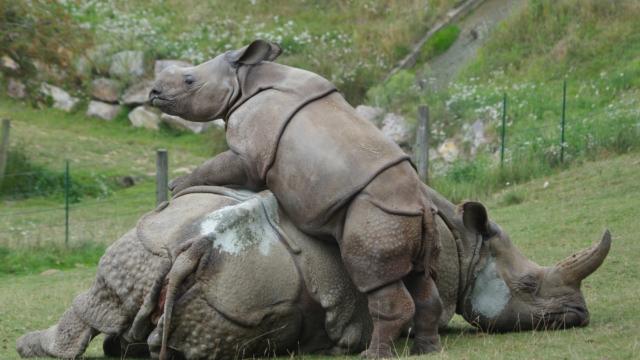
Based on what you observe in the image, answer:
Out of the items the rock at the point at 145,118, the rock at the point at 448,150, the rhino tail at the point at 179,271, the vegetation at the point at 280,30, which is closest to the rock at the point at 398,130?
the rock at the point at 448,150

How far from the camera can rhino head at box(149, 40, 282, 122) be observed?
9203mm

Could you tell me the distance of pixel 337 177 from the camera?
27.7 feet

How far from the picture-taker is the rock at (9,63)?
24.2 m

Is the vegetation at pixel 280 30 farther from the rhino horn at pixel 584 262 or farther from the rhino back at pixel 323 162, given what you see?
the rhino back at pixel 323 162

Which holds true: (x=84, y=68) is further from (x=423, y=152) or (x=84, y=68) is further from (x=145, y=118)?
(x=423, y=152)

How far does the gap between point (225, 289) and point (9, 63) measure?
698 inches

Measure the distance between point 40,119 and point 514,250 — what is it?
21.4m

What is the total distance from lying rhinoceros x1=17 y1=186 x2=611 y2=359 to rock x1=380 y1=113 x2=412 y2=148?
585 inches

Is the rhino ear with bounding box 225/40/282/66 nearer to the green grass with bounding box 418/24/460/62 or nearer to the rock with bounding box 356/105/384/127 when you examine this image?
the rock with bounding box 356/105/384/127

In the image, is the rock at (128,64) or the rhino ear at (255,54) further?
the rock at (128,64)

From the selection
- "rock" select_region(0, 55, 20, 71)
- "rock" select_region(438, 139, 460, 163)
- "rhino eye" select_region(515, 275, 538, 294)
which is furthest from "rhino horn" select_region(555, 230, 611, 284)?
"rock" select_region(0, 55, 20, 71)

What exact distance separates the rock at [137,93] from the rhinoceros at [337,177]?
21.3m

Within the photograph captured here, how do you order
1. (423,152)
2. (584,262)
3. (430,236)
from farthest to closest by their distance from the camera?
(423,152) → (584,262) → (430,236)

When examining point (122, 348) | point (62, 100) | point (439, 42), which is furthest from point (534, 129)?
point (122, 348)
